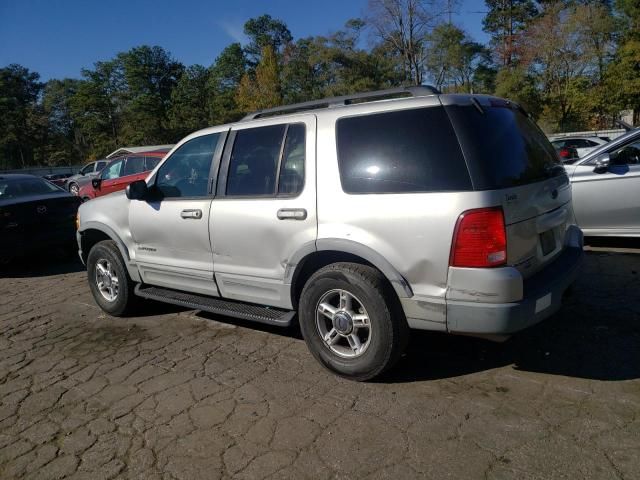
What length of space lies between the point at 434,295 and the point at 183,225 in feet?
7.78

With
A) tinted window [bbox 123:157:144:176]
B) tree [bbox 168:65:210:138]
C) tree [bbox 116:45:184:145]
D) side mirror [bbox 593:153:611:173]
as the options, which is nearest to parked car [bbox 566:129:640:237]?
side mirror [bbox 593:153:611:173]

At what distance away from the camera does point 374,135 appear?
3262 mm

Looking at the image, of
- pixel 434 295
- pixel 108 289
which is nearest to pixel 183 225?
pixel 108 289

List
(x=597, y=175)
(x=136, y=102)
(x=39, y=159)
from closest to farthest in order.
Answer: (x=597, y=175)
(x=136, y=102)
(x=39, y=159)

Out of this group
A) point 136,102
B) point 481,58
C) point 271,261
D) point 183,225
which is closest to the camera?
point 271,261

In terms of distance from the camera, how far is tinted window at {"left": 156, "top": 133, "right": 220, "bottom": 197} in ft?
14.2

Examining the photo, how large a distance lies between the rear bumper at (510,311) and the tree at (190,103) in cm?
6137

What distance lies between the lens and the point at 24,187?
27.6 ft

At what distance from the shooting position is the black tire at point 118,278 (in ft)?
16.6

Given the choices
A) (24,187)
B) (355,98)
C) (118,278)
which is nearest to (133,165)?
(24,187)

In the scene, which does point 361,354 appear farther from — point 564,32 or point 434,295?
point 564,32

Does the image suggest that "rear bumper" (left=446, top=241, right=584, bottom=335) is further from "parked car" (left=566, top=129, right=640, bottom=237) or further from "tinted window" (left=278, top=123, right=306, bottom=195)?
"parked car" (left=566, top=129, right=640, bottom=237)

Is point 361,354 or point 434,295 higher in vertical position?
point 434,295

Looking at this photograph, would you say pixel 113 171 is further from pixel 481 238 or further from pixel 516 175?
pixel 481 238
